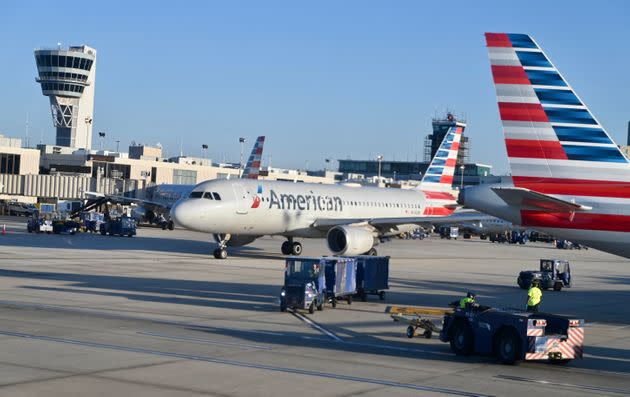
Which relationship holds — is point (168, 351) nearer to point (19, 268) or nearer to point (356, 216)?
point (19, 268)

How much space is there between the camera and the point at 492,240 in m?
116

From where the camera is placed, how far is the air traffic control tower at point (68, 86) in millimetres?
184625

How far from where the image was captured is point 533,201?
85.6 ft

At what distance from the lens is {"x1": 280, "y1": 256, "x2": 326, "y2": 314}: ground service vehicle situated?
3130 cm

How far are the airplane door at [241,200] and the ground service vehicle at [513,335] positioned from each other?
99.0 feet

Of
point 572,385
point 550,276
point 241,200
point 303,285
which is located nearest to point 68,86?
point 241,200

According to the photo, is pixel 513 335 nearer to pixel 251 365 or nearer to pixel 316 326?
pixel 251 365

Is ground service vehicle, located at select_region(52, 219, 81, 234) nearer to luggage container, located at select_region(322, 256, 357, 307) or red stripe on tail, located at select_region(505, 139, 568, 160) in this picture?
luggage container, located at select_region(322, 256, 357, 307)

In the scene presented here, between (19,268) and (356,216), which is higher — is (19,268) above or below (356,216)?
below

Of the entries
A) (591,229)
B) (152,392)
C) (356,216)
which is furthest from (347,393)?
(356,216)

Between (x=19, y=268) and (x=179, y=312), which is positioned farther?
(x=19, y=268)

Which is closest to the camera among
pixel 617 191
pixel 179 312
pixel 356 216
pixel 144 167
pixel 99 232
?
pixel 617 191

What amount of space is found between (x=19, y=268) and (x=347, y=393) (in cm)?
3014

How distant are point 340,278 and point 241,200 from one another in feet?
66.0
